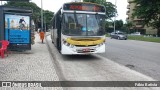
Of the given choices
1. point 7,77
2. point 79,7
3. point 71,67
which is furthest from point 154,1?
point 7,77

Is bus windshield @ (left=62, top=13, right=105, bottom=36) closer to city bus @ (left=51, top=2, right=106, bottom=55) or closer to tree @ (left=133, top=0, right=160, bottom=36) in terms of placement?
city bus @ (left=51, top=2, right=106, bottom=55)

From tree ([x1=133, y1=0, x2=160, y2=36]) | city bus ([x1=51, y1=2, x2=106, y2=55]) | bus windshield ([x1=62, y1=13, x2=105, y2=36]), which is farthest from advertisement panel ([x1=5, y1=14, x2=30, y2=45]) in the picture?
tree ([x1=133, y1=0, x2=160, y2=36])

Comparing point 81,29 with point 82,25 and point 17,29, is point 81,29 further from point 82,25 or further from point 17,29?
point 17,29

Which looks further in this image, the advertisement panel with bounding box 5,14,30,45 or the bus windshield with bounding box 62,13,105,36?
the advertisement panel with bounding box 5,14,30,45

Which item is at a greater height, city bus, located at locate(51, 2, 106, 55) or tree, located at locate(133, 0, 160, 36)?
tree, located at locate(133, 0, 160, 36)

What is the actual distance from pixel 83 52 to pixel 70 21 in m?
1.79

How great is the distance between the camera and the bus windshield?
46.4ft

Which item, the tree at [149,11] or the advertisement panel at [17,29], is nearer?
the advertisement panel at [17,29]

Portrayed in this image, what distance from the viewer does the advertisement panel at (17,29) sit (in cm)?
1598

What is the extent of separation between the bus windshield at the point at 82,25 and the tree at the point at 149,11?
2862 centimetres

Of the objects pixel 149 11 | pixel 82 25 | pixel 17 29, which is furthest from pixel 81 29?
pixel 149 11

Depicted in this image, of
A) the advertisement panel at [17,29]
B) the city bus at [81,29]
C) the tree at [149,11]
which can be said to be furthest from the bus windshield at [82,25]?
the tree at [149,11]

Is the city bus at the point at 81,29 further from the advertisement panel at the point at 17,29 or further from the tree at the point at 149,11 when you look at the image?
the tree at the point at 149,11

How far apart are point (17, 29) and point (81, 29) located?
4370 millimetres
